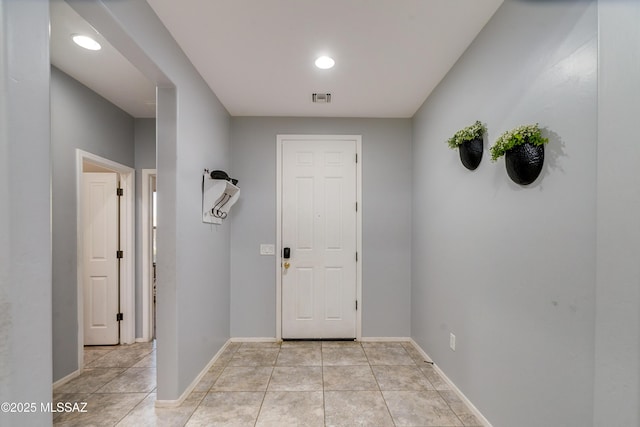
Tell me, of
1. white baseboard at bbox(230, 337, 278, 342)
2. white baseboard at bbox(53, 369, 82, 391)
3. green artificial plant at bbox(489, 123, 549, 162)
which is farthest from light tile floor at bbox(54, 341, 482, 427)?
green artificial plant at bbox(489, 123, 549, 162)

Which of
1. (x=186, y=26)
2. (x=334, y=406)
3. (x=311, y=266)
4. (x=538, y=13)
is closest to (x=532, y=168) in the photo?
(x=538, y=13)

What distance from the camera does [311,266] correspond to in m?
3.43

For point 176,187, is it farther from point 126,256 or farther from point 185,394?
point 126,256

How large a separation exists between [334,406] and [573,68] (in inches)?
94.2

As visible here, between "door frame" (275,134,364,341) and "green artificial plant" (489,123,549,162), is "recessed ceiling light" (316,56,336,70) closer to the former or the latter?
"door frame" (275,134,364,341)

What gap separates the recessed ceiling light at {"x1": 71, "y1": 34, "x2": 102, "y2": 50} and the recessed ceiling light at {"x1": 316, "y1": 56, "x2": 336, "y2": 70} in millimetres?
1581

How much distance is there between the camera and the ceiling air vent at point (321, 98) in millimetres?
2873

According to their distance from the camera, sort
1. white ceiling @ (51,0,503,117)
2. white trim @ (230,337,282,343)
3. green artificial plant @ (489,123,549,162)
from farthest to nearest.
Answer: white trim @ (230,337,282,343)
white ceiling @ (51,0,503,117)
green artificial plant @ (489,123,549,162)

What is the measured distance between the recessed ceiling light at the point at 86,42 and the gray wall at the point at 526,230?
8.70 ft

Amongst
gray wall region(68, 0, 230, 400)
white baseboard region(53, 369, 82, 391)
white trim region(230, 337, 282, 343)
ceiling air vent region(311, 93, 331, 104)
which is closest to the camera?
gray wall region(68, 0, 230, 400)

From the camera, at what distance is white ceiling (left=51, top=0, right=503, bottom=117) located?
5.77 feet

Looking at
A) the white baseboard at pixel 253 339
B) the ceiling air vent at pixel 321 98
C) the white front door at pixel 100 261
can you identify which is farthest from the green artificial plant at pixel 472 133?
the white front door at pixel 100 261

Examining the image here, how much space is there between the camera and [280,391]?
2307mm

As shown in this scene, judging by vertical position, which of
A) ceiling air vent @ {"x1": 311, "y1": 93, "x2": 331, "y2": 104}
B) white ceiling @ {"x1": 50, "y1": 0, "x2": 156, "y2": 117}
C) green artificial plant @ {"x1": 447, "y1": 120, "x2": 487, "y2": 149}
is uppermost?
white ceiling @ {"x1": 50, "y1": 0, "x2": 156, "y2": 117}
